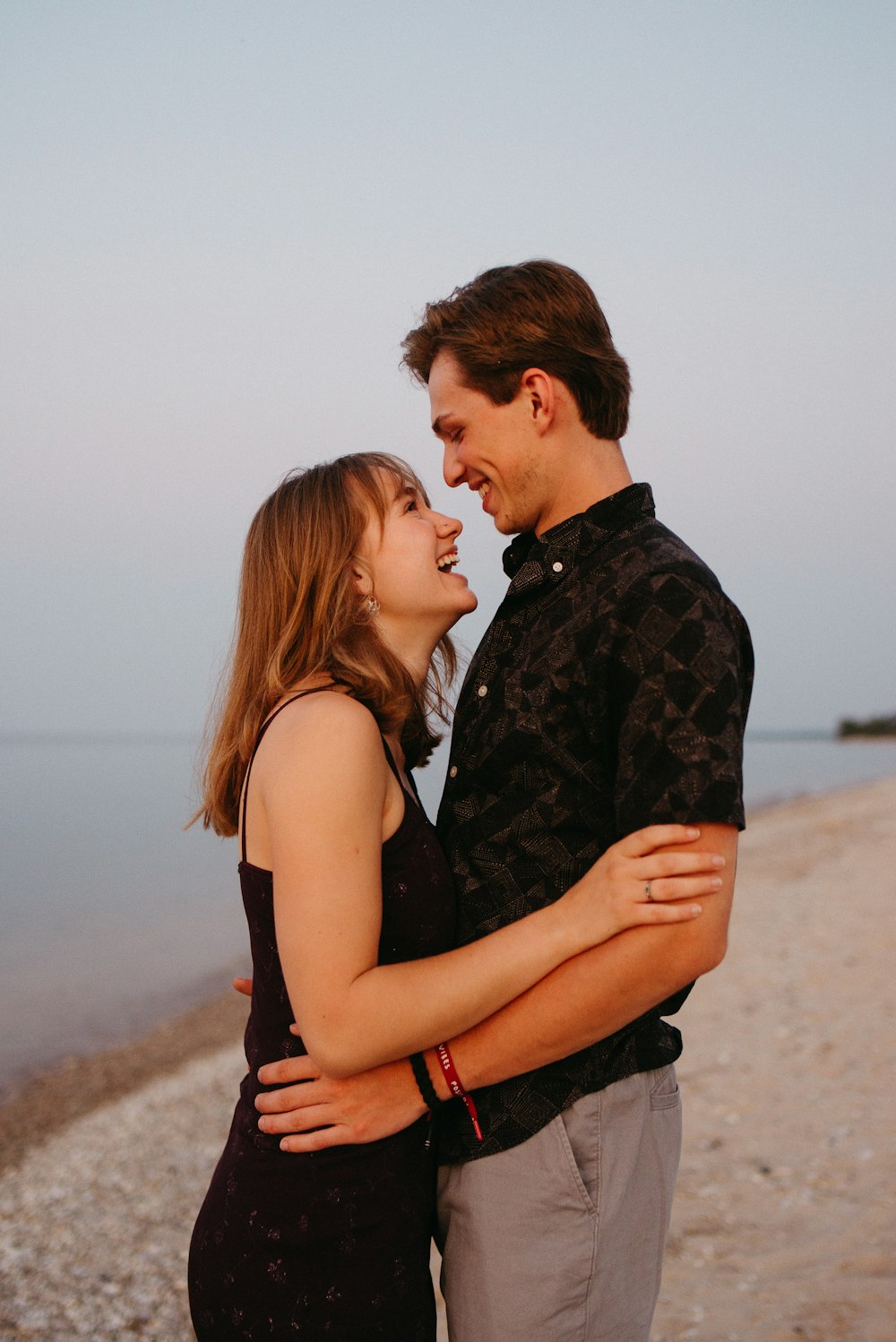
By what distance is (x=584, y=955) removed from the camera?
6.07ft

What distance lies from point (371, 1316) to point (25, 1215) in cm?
462

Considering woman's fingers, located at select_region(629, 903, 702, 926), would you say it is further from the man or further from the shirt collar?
the shirt collar

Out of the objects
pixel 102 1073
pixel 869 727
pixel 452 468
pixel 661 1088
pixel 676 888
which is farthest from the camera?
pixel 869 727

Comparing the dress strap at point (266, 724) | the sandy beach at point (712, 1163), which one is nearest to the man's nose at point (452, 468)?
the dress strap at point (266, 724)

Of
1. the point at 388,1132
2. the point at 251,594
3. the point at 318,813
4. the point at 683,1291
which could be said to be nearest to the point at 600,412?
the point at 251,594

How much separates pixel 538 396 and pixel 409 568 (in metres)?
0.46

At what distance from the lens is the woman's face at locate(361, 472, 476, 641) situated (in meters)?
2.31

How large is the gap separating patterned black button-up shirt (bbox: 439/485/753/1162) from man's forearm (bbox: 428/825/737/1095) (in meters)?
0.11

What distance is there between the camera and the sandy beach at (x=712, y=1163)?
4.26m

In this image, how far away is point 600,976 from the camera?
183 cm

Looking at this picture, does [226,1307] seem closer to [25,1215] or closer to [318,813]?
[318,813]

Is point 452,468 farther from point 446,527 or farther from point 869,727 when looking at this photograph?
point 869,727

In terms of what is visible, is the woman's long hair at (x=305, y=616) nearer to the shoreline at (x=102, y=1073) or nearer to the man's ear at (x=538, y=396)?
the man's ear at (x=538, y=396)

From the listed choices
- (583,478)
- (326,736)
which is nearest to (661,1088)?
(326,736)
